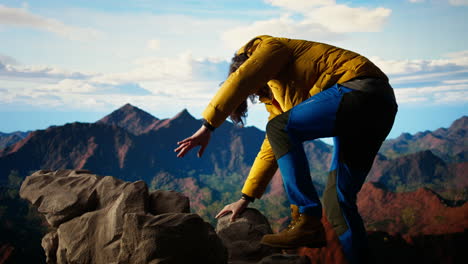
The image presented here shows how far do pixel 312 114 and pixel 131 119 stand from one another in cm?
5930

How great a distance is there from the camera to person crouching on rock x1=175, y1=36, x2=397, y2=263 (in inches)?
78.5

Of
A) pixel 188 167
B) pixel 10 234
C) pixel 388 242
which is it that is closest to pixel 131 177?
pixel 188 167

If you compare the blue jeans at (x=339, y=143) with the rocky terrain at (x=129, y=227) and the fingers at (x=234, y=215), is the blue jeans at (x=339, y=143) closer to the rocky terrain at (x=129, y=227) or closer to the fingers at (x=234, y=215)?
the rocky terrain at (x=129, y=227)

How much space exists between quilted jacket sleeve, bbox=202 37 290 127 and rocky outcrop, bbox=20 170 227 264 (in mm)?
713

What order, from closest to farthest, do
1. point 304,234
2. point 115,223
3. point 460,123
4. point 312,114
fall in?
point 312,114 < point 304,234 < point 115,223 < point 460,123

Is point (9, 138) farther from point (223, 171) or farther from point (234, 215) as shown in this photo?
point (234, 215)

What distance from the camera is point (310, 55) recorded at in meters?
2.14

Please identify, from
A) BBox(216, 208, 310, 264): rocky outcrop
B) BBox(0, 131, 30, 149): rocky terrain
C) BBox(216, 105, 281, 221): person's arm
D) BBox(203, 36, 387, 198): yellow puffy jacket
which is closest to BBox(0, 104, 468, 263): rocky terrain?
BBox(216, 208, 310, 264): rocky outcrop

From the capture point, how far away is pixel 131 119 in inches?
2317

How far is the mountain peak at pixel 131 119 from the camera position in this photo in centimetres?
5772

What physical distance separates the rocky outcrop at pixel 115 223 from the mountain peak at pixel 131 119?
54.7 m

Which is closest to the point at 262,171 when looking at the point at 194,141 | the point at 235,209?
the point at 235,209

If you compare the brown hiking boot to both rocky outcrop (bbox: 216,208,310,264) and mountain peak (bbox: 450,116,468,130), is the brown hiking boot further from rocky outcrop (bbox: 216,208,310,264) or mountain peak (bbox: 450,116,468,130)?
mountain peak (bbox: 450,116,468,130)

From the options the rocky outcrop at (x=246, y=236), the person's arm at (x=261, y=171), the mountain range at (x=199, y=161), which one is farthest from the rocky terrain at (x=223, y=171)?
the person's arm at (x=261, y=171)
